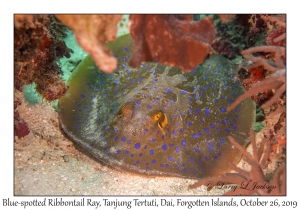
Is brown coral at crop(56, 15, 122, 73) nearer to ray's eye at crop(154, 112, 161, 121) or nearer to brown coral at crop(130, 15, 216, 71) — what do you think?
brown coral at crop(130, 15, 216, 71)

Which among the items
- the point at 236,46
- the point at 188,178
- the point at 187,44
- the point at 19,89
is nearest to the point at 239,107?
the point at 236,46

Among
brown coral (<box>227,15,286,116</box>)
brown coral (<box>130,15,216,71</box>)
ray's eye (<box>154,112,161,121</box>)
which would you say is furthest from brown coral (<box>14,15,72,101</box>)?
brown coral (<box>227,15,286,116</box>)

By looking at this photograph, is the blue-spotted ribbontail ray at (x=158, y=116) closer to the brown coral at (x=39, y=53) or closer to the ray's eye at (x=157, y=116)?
the ray's eye at (x=157, y=116)

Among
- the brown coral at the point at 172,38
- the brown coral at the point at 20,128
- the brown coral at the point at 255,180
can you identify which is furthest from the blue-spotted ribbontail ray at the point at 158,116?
the brown coral at the point at 172,38

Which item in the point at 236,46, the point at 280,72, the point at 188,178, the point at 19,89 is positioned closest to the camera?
the point at 280,72

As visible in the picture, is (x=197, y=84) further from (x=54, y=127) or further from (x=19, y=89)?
(x=19, y=89)

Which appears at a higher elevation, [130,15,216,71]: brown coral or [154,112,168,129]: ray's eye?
[130,15,216,71]: brown coral

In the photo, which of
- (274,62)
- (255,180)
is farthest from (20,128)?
(274,62)
